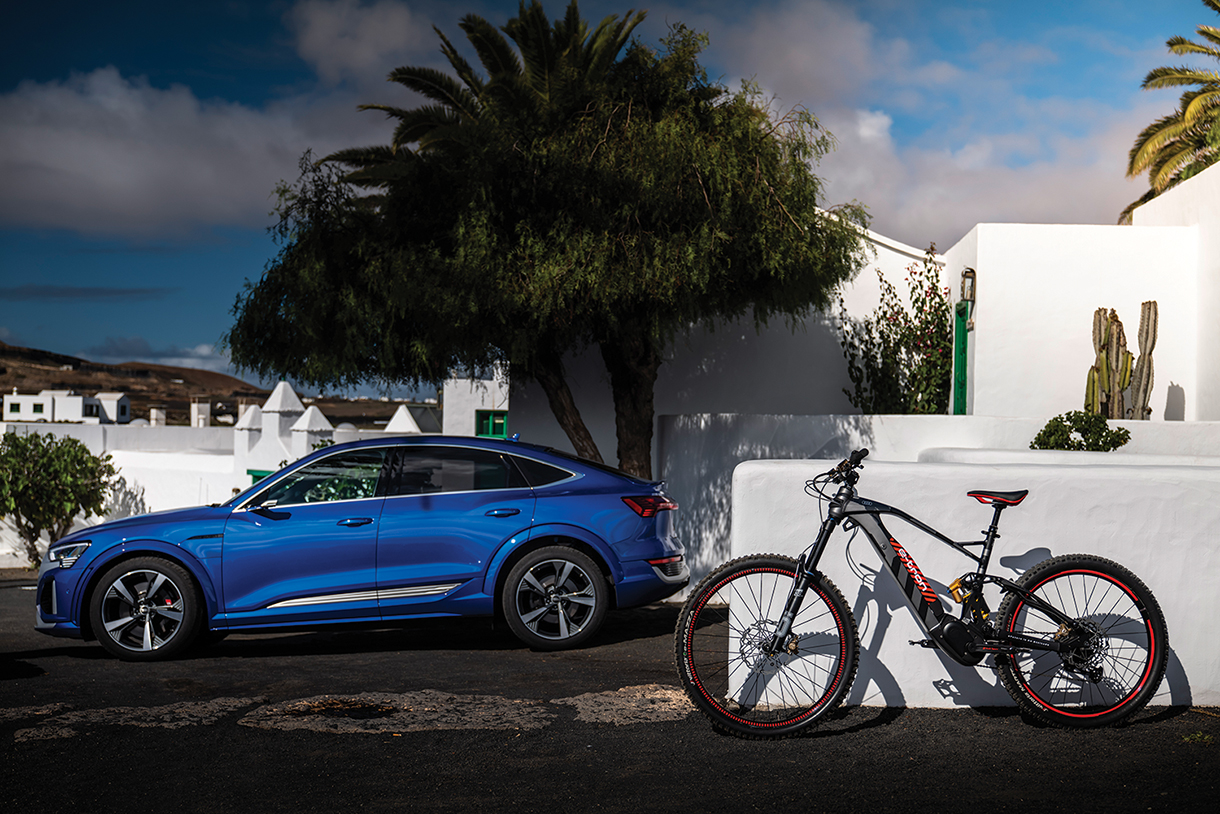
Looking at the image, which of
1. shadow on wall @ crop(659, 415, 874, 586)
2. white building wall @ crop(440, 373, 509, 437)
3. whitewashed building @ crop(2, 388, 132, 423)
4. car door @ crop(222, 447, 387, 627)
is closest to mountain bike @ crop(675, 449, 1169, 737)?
car door @ crop(222, 447, 387, 627)

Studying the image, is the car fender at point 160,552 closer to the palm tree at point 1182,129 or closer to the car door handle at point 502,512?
the car door handle at point 502,512

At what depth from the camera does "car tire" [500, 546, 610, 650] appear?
7078mm

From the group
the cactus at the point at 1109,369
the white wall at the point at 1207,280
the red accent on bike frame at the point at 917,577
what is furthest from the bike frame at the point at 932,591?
the white wall at the point at 1207,280

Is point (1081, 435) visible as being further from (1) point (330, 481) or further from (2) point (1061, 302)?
(1) point (330, 481)

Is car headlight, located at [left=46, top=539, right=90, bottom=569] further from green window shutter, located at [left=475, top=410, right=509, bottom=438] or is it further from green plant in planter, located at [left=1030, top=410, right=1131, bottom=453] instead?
green window shutter, located at [left=475, top=410, right=509, bottom=438]

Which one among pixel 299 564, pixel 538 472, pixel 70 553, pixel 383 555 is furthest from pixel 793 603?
pixel 70 553

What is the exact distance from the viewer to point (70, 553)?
6.90m

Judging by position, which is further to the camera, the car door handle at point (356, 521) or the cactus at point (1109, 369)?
the cactus at point (1109, 369)

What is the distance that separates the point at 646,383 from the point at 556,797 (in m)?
8.31

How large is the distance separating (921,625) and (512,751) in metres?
2.14

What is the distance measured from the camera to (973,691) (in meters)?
5.23

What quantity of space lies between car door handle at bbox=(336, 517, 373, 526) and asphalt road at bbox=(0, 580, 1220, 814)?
3.47 feet

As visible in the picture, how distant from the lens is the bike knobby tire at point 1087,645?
488 centimetres

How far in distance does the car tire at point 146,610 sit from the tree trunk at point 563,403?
5.45 metres
